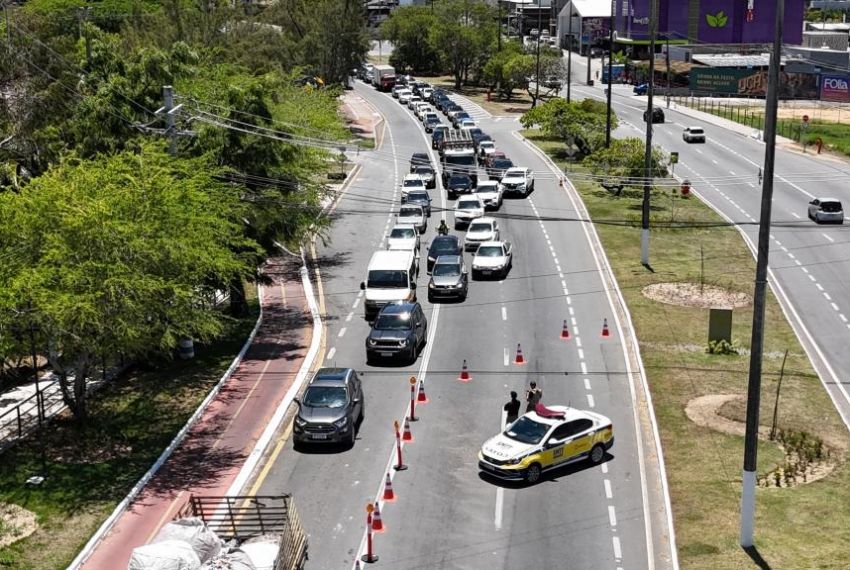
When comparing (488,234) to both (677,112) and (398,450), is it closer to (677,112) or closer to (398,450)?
(398,450)

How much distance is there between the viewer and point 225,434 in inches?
1356

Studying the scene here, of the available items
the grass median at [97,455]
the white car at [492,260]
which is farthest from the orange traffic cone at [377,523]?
the white car at [492,260]

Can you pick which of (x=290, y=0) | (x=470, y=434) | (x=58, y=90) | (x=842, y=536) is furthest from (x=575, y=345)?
(x=290, y=0)

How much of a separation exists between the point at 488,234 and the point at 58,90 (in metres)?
24.3

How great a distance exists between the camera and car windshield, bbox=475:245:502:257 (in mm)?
53500

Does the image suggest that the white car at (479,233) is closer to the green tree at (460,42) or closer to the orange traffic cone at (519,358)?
the orange traffic cone at (519,358)

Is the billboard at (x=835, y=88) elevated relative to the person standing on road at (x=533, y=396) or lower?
lower

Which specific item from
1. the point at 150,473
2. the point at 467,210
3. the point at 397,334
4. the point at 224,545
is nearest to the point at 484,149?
the point at 467,210

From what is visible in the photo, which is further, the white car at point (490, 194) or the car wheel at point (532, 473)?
the white car at point (490, 194)

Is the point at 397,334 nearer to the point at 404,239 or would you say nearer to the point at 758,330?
the point at 404,239

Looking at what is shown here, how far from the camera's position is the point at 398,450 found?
30984 millimetres

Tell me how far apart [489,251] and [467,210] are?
11.0 m

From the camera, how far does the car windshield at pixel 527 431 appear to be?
99.9 feet

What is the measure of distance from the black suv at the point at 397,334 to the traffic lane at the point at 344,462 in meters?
0.55
